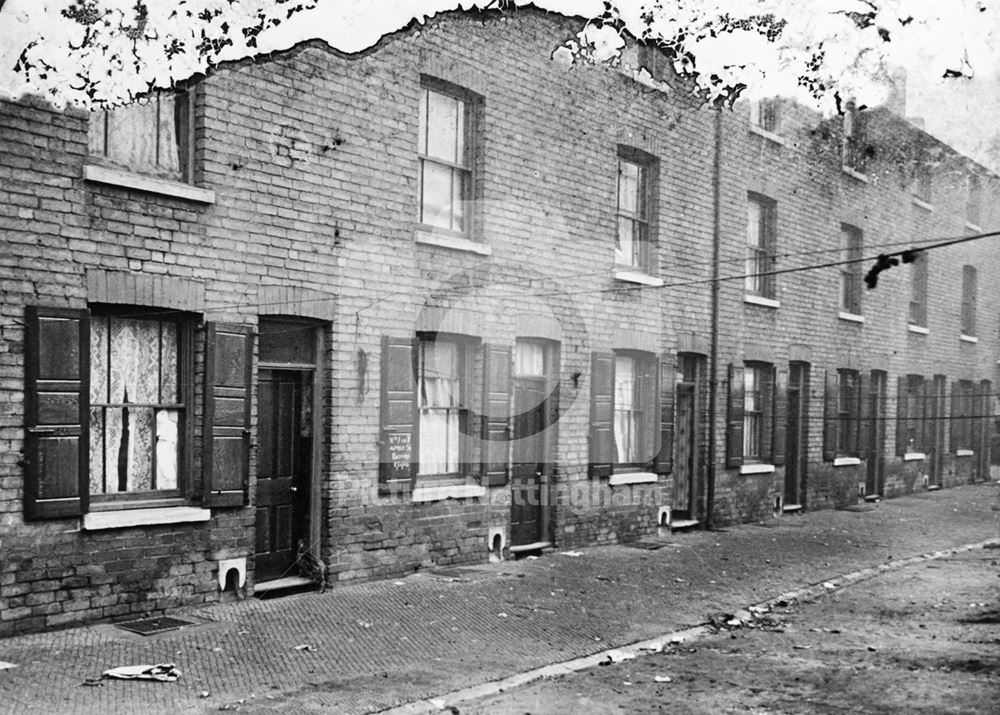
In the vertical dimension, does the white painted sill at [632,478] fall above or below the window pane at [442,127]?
below

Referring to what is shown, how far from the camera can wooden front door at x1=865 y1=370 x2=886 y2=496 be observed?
2203 cm

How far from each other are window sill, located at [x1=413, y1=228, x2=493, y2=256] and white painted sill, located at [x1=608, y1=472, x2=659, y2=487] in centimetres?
407

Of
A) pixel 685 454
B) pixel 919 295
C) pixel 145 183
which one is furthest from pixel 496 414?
pixel 919 295

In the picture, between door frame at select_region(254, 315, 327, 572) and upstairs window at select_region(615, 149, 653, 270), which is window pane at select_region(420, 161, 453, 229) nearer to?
door frame at select_region(254, 315, 327, 572)

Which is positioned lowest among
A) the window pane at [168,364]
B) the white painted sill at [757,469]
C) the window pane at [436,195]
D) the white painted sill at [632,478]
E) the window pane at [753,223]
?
the white painted sill at [757,469]

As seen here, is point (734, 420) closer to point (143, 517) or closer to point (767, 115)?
point (767, 115)

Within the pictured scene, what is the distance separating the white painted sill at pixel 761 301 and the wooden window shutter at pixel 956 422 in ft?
31.9

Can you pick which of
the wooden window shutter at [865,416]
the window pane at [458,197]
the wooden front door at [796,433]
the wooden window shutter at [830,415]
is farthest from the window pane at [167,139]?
the wooden window shutter at [865,416]

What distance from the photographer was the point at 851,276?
68.7 feet

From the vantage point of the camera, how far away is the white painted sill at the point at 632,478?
14.6 metres

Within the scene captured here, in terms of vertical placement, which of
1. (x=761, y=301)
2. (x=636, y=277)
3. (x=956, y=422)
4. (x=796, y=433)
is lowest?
(x=956, y=422)

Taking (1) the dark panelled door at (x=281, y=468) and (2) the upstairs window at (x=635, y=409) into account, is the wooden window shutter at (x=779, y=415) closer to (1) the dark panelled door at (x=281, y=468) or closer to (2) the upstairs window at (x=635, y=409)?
(2) the upstairs window at (x=635, y=409)

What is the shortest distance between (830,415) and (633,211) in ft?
24.5

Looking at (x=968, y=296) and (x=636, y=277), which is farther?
(x=968, y=296)
